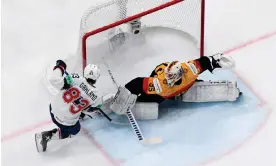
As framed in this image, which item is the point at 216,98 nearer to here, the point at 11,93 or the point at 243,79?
the point at 243,79

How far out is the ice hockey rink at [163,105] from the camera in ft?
13.2

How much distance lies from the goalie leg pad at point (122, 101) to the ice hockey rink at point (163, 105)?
0.14 meters

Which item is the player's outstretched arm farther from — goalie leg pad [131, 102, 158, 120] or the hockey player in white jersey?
goalie leg pad [131, 102, 158, 120]

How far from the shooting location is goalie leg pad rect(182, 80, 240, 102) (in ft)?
13.9

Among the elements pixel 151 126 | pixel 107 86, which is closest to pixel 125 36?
pixel 107 86

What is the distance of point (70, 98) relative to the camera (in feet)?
12.5

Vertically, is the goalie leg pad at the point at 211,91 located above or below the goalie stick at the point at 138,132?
above

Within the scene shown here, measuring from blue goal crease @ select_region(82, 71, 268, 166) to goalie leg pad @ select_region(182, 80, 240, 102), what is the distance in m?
0.06

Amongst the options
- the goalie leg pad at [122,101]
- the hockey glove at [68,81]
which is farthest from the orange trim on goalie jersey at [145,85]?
the hockey glove at [68,81]

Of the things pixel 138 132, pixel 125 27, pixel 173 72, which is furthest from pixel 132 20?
pixel 138 132

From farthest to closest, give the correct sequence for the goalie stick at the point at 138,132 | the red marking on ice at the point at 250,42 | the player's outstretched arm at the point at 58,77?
the red marking on ice at the point at 250,42 < the goalie stick at the point at 138,132 < the player's outstretched arm at the point at 58,77

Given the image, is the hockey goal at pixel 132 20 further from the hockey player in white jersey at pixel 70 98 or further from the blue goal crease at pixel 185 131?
the blue goal crease at pixel 185 131

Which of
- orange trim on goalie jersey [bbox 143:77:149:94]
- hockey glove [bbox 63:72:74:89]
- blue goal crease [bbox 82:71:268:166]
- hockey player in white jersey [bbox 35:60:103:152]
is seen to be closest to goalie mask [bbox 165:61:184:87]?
orange trim on goalie jersey [bbox 143:77:149:94]

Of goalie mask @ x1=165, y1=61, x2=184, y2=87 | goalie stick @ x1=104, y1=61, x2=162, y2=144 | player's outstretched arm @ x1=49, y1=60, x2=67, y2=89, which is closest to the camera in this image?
player's outstretched arm @ x1=49, y1=60, x2=67, y2=89
